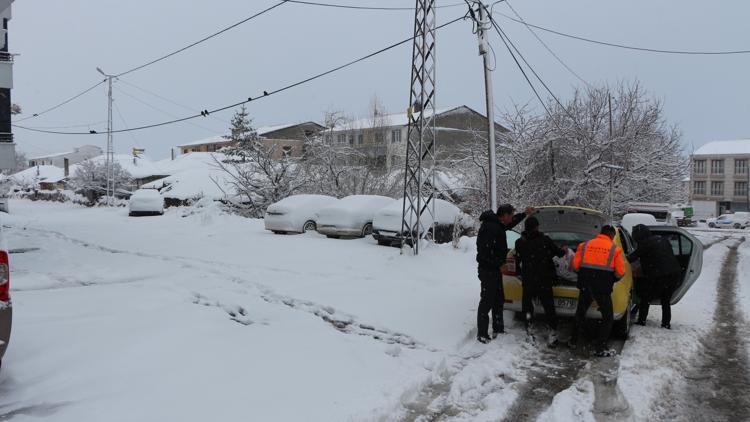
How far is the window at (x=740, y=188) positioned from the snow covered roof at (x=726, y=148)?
4.69m

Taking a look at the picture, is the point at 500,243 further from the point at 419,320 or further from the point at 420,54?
the point at 420,54

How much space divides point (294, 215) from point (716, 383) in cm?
1320

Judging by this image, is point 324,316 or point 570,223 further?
point 570,223

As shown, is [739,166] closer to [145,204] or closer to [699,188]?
[699,188]

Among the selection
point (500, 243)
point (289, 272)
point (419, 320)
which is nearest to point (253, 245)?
point (289, 272)

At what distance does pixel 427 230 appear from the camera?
1381 centimetres

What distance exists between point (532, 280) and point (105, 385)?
4830 millimetres

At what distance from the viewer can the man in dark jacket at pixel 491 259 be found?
6590 mm

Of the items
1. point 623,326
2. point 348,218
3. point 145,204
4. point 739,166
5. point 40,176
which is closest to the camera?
point 623,326

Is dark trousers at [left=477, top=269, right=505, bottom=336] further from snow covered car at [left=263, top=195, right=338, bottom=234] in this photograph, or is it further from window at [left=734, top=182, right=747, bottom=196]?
window at [left=734, top=182, right=747, bottom=196]

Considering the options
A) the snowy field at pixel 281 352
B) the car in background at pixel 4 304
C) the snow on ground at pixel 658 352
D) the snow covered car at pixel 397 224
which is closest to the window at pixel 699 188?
the snow covered car at pixel 397 224

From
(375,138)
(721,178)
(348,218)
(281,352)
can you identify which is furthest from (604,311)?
(721,178)

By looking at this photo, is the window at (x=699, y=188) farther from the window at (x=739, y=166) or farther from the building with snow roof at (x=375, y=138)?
the building with snow roof at (x=375, y=138)

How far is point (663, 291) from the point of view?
7590mm
